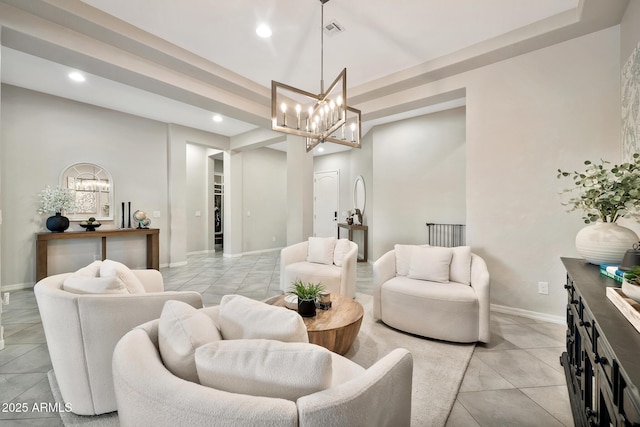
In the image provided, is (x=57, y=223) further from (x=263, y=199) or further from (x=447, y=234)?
(x=447, y=234)

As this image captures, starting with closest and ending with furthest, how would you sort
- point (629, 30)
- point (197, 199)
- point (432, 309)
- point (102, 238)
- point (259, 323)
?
1. point (259, 323)
2. point (629, 30)
3. point (432, 309)
4. point (102, 238)
5. point (197, 199)

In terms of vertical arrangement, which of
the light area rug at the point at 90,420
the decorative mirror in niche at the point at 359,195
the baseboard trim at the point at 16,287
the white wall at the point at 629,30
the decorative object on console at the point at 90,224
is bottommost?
the light area rug at the point at 90,420

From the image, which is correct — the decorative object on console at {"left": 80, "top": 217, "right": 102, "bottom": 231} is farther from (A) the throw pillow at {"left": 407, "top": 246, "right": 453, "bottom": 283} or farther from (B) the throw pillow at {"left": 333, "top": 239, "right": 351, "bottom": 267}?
(A) the throw pillow at {"left": 407, "top": 246, "right": 453, "bottom": 283}

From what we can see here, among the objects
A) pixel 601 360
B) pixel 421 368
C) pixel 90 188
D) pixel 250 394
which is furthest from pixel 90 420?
pixel 90 188

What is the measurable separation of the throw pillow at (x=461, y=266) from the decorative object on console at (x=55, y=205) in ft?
18.1

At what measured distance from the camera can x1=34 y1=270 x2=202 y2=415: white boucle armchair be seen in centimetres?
149

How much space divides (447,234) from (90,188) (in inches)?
248

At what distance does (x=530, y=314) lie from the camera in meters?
2.98

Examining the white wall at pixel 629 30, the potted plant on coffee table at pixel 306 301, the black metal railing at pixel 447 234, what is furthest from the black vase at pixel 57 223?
the white wall at pixel 629 30

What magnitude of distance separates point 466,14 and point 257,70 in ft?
7.76

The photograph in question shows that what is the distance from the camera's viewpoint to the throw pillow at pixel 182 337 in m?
0.91

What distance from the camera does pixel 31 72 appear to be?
3.65 m

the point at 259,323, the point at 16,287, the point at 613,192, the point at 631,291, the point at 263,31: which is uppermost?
the point at 263,31

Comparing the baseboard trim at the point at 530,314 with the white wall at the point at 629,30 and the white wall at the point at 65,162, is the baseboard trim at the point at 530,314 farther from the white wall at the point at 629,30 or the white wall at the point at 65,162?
the white wall at the point at 65,162
